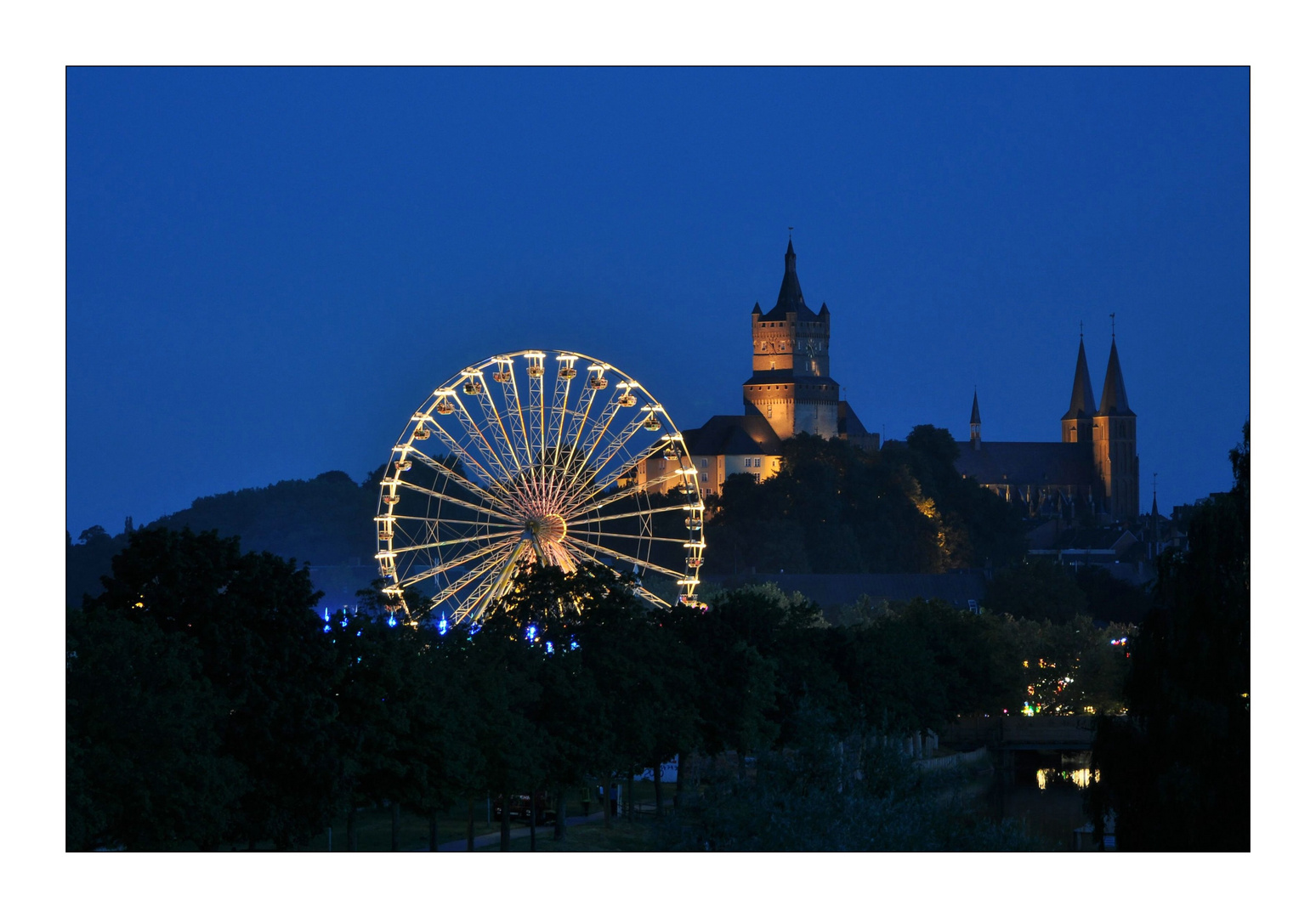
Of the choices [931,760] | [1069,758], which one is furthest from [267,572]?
[1069,758]

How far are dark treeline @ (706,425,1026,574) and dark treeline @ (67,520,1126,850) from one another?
11079 cm

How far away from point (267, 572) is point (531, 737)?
39.9 feet

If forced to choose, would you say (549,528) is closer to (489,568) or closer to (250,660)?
(489,568)

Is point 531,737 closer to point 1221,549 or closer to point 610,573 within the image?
point 610,573

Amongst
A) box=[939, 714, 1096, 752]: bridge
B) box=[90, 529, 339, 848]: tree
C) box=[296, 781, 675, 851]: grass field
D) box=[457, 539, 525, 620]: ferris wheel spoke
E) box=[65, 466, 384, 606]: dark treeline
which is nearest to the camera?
box=[90, 529, 339, 848]: tree

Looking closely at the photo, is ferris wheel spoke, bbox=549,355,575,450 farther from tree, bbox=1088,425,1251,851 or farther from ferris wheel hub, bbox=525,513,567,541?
tree, bbox=1088,425,1251,851

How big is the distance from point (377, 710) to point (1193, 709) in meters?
14.8

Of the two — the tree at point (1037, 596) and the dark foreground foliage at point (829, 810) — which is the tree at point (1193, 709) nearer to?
the dark foreground foliage at point (829, 810)

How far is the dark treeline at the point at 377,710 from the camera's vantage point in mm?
29484

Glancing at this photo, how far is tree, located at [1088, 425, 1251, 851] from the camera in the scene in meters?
31.2

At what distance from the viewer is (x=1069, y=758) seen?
3494 inches

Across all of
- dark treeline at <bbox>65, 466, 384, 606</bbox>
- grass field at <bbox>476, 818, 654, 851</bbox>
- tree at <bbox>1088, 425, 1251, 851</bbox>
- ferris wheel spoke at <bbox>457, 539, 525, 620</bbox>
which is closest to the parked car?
grass field at <bbox>476, 818, 654, 851</bbox>

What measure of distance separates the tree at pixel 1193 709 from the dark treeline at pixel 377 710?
2867 millimetres

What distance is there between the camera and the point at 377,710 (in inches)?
Result: 1395
